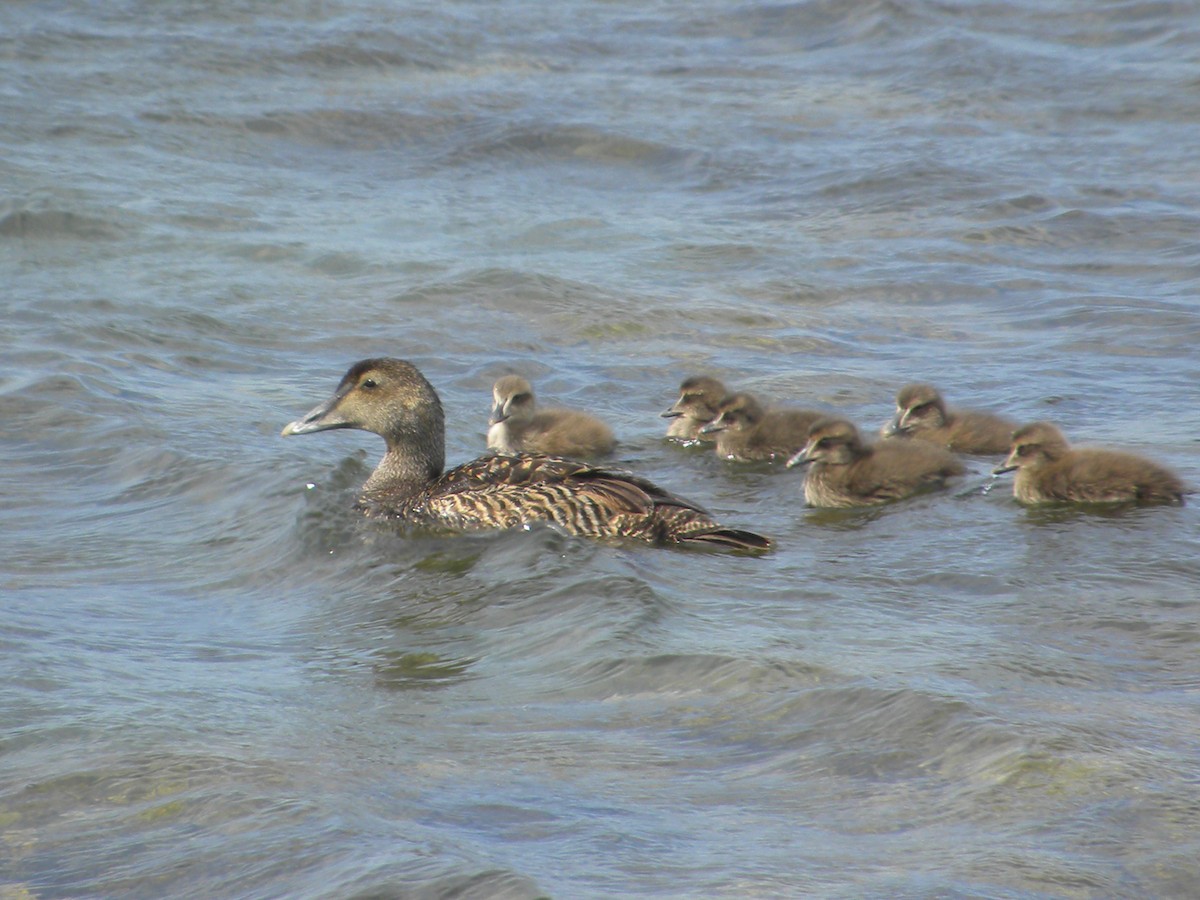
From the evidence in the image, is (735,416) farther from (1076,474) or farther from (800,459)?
(1076,474)

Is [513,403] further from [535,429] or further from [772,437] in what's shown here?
[772,437]

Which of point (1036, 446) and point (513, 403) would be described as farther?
point (513, 403)

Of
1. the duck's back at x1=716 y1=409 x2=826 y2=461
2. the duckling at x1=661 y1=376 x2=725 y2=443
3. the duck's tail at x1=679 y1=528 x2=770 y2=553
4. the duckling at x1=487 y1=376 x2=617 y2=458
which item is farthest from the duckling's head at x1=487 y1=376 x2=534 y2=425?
the duck's tail at x1=679 y1=528 x2=770 y2=553

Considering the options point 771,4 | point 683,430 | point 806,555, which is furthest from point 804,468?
point 771,4

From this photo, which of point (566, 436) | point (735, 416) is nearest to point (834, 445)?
point (735, 416)

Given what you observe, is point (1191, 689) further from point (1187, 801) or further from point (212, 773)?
point (212, 773)

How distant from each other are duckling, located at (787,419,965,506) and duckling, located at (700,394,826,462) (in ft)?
1.93

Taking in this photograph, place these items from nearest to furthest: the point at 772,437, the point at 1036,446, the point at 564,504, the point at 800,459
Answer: the point at 564,504
the point at 1036,446
the point at 800,459
the point at 772,437

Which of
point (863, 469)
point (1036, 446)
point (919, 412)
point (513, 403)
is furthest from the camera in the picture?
point (513, 403)

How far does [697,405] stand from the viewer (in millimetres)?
9008

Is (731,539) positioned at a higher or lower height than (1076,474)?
lower

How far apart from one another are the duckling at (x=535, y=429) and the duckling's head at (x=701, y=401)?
38cm

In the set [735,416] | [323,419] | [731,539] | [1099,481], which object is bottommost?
[731,539]

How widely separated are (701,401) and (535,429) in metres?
0.82
